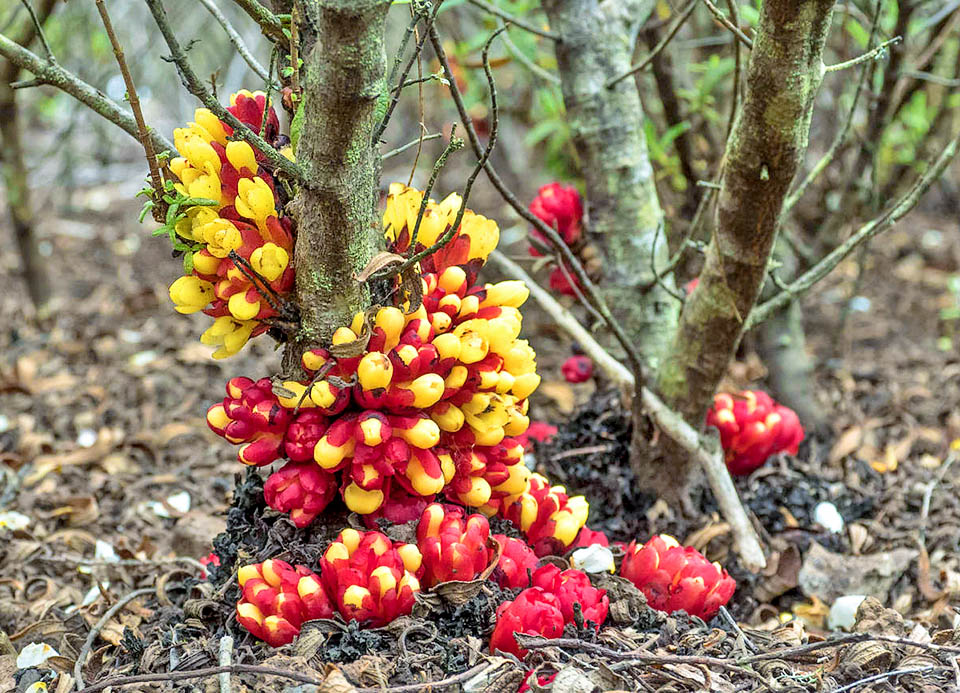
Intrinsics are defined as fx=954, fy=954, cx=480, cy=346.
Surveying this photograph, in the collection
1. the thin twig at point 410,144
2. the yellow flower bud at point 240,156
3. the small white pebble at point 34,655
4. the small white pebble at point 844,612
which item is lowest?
the small white pebble at point 844,612

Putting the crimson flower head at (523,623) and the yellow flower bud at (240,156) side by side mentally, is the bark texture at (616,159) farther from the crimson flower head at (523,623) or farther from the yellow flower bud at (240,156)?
the yellow flower bud at (240,156)

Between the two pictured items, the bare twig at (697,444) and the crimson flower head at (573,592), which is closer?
the crimson flower head at (573,592)

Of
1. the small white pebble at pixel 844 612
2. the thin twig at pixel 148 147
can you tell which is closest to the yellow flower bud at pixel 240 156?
the thin twig at pixel 148 147

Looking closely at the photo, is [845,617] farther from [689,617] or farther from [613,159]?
[613,159]

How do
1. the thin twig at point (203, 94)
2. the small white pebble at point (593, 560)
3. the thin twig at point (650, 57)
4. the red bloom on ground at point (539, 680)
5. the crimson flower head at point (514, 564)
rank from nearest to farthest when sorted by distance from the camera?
the thin twig at point (203, 94) < the red bloom on ground at point (539, 680) < the crimson flower head at point (514, 564) < the small white pebble at point (593, 560) < the thin twig at point (650, 57)

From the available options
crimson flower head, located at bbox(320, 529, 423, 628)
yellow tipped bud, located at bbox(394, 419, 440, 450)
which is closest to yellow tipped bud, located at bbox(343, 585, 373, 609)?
crimson flower head, located at bbox(320, 529, 423, 628)

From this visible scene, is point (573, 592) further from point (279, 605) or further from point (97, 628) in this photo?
point (97, 628)

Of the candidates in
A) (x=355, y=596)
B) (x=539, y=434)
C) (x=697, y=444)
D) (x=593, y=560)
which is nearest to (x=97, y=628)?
(x=355, y=596)

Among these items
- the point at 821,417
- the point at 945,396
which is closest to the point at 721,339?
the point at 821,417

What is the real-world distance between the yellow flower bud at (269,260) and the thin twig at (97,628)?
71cm

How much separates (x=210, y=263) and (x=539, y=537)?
2.48 ft

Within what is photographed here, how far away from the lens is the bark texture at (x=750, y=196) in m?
1.52

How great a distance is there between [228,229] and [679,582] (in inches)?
38.0

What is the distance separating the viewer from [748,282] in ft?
6.06
